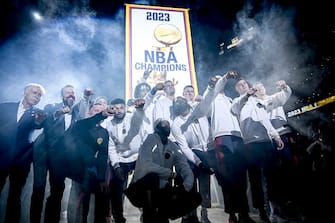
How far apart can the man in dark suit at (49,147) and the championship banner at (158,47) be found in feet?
6.75

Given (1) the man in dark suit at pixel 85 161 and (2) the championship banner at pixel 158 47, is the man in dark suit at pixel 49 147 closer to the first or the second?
(1) the man in dark suit at pixel 85 161

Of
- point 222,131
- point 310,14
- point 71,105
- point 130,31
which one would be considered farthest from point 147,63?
point 310,14

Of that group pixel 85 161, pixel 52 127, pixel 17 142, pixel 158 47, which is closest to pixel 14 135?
pixel 17 142

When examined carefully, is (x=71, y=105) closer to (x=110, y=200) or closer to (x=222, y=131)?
(x=110, y=200)

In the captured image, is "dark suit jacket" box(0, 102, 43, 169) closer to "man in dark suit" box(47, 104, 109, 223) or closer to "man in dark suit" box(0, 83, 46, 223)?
"man in dark suit" box(0, 83, 46, 223)

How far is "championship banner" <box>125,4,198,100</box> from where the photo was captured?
22.0ft

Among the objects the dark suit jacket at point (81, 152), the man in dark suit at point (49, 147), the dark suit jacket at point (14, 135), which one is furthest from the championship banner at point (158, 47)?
the dark suit jacket at point (14, 135)

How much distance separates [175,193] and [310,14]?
7359mm

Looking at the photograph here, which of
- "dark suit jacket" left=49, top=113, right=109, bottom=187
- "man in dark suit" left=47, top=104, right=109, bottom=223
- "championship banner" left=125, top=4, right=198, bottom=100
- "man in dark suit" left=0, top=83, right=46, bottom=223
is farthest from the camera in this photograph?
"championship banner" left=125, top=4, right=198, bottom=100

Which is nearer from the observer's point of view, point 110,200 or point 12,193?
point 12,193

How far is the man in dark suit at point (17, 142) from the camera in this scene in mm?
3314

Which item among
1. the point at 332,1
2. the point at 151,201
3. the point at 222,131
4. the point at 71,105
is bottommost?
the point at 151,201

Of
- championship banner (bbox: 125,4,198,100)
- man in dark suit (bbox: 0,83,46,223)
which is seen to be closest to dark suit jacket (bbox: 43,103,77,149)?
man in dark suit (bbox: 0,83,46,223)

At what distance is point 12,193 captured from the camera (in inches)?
131
